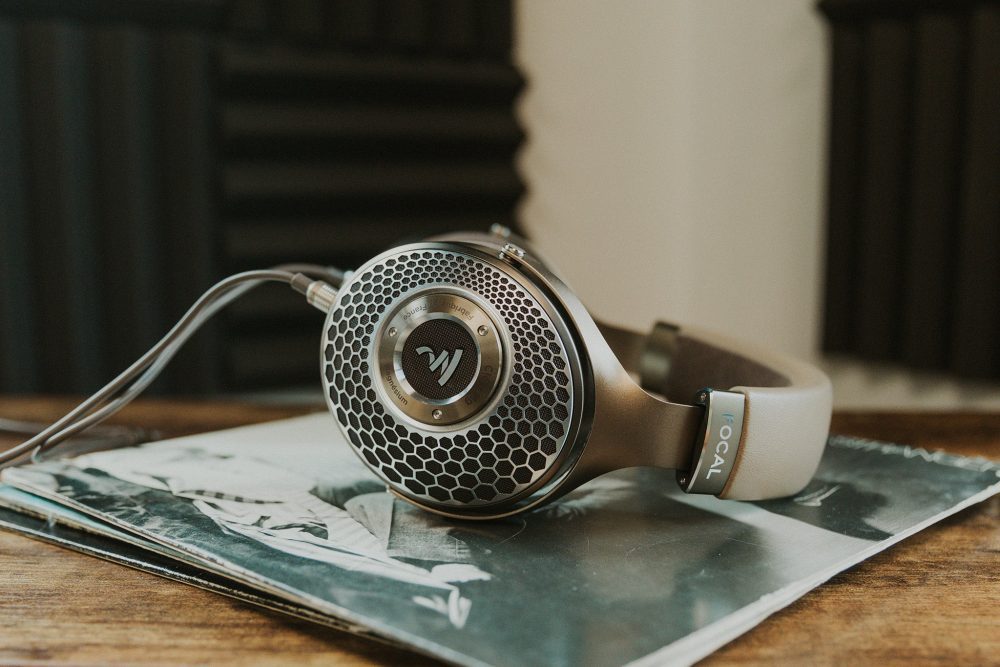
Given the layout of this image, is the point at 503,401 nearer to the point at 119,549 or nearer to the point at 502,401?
the point at 502,401

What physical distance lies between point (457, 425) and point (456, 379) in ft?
0.06

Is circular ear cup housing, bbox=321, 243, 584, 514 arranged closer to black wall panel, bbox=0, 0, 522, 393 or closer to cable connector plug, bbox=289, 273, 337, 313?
cable connector plug, bbox=289, 273, 337, 313

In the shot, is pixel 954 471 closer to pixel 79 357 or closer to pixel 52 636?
pixel 52 636

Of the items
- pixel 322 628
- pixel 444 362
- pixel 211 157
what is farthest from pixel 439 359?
pixel 211 157

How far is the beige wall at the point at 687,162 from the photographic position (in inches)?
63.4

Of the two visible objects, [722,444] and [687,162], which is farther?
[687,162]

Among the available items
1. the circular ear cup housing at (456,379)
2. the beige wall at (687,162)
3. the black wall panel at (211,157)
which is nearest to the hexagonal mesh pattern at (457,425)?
the circular ear cup housing at (456,379)

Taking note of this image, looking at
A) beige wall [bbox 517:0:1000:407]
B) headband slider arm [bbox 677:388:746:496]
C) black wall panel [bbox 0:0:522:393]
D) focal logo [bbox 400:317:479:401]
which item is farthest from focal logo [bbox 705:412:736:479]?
beige wall [bbox 517:0:1000:407]

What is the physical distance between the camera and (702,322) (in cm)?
171

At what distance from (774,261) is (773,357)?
50.9 inches

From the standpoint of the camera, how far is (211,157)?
1425 mm

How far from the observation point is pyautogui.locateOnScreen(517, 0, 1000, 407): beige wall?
1609mm

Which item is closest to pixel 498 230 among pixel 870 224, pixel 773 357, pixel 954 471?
pixel 773 357

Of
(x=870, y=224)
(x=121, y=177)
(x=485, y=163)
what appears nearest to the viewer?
(x=121, y=177)
